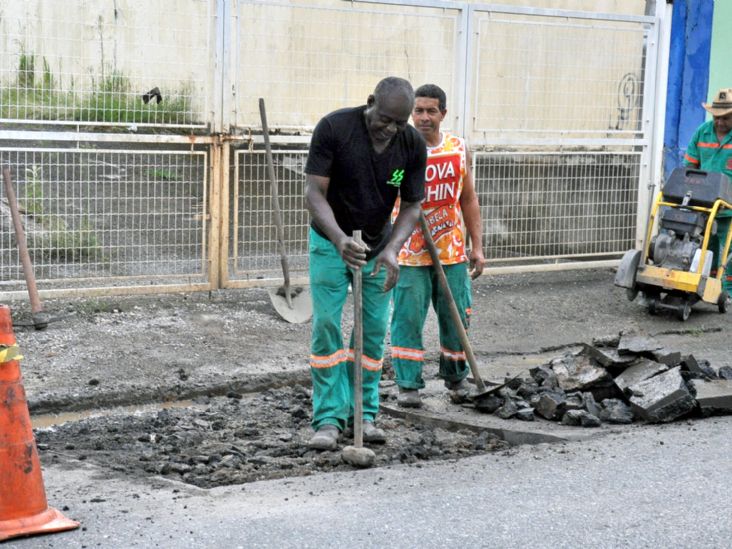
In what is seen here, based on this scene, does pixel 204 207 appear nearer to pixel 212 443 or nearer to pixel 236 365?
pixel 236 365

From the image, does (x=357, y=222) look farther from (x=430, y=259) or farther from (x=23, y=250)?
(x=23, y=250)

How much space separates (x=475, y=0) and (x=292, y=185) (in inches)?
121

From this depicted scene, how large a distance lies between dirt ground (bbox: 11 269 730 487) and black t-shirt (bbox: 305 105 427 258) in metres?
1.16

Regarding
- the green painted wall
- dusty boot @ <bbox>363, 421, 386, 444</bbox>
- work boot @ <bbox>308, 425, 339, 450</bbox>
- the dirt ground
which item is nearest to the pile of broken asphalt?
the dirt ground

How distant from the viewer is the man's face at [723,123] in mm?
9797

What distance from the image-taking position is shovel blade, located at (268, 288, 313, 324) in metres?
8.96

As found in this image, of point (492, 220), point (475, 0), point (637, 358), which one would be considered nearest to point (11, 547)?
point (637, 358)

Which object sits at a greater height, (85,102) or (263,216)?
(85,102)

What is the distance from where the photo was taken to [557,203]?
34.9 feet

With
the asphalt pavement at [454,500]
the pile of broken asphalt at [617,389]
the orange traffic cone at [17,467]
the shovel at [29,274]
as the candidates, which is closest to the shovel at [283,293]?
the shovel at [29,274]

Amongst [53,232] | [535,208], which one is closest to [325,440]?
[53,232]

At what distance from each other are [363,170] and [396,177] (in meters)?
0.22

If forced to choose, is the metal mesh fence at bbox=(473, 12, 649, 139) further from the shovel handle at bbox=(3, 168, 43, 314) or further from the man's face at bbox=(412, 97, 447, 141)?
the shovel handle at bbox=(3, 168, 43, 314)

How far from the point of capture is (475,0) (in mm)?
11062
